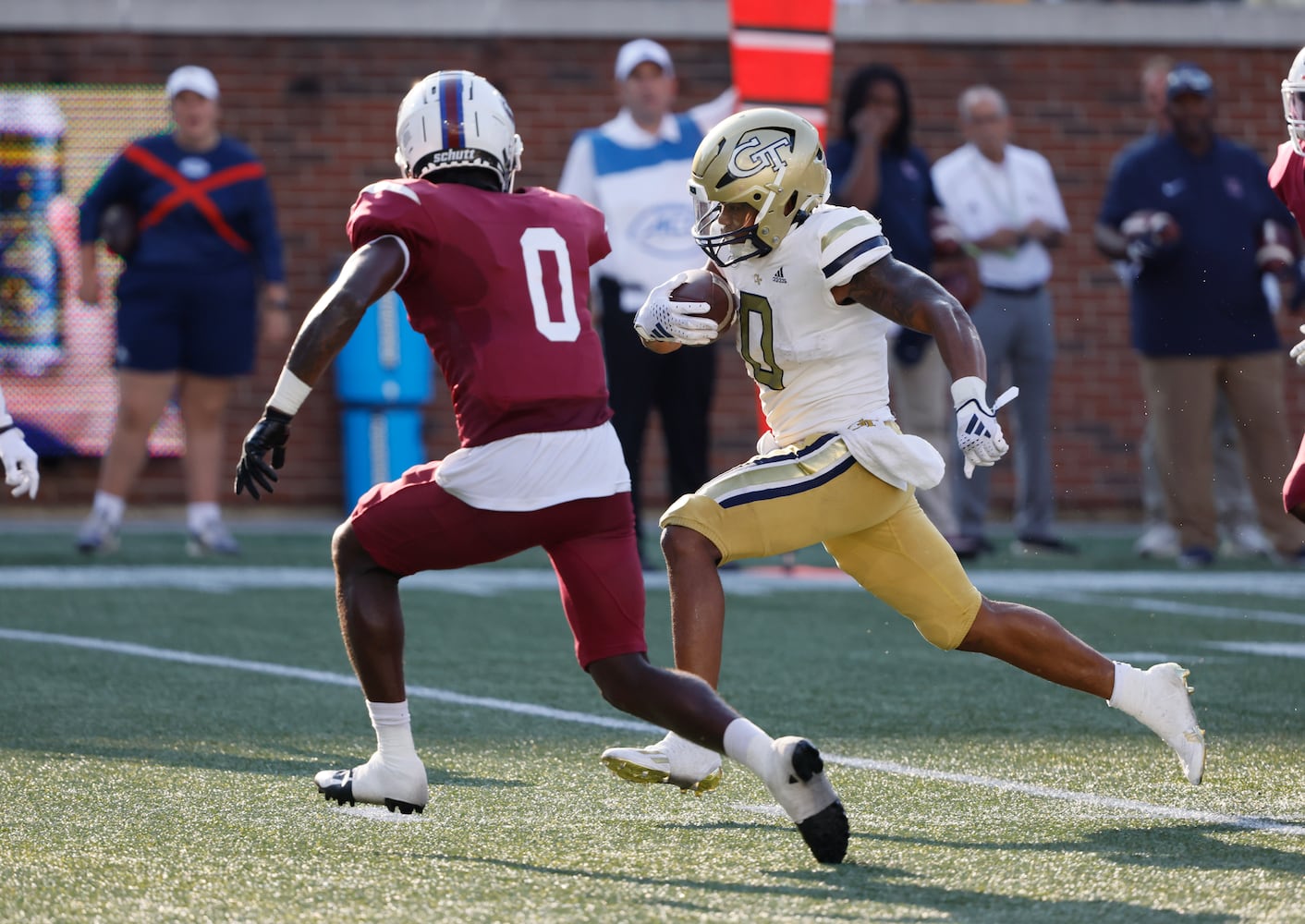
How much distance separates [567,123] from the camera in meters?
12.6

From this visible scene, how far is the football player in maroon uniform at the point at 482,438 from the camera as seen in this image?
394 centimetres

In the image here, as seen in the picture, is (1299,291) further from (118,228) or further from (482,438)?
(482,438)

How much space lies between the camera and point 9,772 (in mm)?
4578

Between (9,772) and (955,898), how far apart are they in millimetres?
2238

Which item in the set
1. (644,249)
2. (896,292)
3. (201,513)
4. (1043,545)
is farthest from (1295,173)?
(201,513)

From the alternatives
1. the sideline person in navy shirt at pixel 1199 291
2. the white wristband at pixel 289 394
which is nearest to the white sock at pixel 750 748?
the white wristband at pixel 289 394

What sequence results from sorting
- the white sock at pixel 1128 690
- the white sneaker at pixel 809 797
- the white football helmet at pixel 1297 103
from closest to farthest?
1. the white sneaker at pixel 809 797
2. the white sock at pixel 1128 690
3. the white football helmet at pixel 1297 103

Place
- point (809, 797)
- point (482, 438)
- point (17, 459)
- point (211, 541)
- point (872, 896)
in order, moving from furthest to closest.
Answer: point (211, 541) → point (17, 459) → point (482, 438) → point (809, 797) → point (872, 896)

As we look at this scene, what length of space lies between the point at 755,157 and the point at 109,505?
5918 mm

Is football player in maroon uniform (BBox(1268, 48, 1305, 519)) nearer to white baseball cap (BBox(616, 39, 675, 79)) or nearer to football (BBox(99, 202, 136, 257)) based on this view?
white baseball cap (BBox(616, 39, 675, 79))

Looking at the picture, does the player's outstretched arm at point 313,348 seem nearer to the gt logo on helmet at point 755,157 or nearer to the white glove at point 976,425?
the gt logo on helmet at point 755,157

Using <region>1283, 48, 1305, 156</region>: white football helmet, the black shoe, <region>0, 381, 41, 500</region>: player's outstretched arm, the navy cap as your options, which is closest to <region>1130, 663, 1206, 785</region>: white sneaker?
<region>1283, 48, 1305, 156</region>: white football helmet

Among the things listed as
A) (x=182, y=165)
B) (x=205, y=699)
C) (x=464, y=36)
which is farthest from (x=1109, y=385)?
(x=205, y=699)

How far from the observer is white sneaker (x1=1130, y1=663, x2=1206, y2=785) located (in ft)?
14.5
